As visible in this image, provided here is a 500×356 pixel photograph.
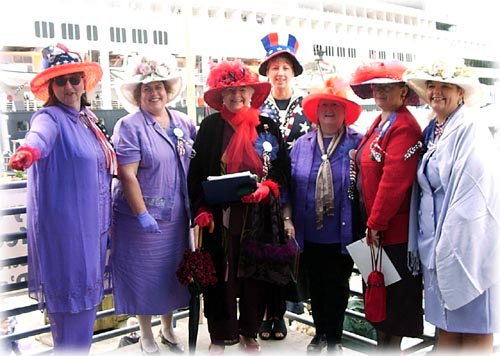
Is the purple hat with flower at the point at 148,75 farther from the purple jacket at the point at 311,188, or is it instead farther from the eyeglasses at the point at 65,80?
the purple jacket at the point at 311,188

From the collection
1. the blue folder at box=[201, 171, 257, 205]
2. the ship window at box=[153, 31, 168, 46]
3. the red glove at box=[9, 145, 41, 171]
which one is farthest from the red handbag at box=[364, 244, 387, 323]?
the ship window at box=[153, 31, 168, 46]

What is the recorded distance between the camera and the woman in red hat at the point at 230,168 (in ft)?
8.34

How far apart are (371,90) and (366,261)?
0.97m

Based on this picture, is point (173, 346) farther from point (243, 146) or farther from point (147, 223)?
point (243, 146)

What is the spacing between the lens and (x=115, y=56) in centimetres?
2258

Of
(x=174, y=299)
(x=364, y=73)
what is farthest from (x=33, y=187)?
(x=364, y=73)

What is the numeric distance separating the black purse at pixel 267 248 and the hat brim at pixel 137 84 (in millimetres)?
843

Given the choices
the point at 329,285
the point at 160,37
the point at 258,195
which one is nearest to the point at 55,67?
the point at 258,195

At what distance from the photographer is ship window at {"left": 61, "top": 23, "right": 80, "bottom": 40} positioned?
21980 mm

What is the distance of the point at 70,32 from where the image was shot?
22.4m

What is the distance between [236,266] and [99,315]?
903 millimetres

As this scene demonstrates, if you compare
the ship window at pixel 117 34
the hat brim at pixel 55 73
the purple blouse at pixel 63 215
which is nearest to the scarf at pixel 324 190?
the purple blouse at pixel 63 215

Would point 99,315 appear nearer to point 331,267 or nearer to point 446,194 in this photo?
point 331,267

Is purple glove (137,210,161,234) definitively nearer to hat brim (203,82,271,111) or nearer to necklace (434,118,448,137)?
hat brim (203,82,271,111)
